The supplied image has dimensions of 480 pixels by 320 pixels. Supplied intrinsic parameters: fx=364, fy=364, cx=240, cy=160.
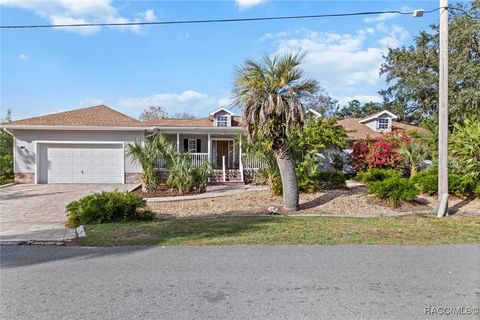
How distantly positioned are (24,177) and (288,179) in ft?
46.2

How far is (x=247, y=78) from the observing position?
33.8 ft

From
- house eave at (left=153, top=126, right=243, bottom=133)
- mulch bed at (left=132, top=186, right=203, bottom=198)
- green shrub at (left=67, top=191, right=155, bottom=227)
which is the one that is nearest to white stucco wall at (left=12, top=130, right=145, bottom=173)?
house eave at (left=153, top=126, right=243, bottom=133)

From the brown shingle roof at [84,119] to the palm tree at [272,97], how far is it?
31.8ft

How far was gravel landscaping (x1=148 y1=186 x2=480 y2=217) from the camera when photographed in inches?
421

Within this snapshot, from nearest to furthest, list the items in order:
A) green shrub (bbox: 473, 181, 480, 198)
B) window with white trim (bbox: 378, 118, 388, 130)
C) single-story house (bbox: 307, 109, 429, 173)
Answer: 1. green shrub (bbox: 473, 181, 480, 198)
2. single-story house (bbox: 307, 109, 429, 173)
3. window with white trim (bbox: 378, 118, 388, 130)

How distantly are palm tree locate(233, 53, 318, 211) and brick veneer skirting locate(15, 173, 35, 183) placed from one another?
42.0ft

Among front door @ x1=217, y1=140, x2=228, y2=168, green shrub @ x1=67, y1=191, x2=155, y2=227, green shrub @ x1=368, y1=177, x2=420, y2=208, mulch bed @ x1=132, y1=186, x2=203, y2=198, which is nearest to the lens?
green shrub @ x1=67, y1=191, x2=155, y2=227

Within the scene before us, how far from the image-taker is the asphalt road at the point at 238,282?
358 cm

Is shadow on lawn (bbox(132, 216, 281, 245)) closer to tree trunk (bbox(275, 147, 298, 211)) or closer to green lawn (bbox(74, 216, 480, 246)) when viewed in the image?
green lawn (bbox(74, 216, 480, 246))

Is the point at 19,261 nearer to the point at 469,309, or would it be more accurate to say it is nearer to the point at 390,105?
the point at 469,309

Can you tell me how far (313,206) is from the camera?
11703mm

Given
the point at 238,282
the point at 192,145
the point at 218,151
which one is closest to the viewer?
the point at 238,282

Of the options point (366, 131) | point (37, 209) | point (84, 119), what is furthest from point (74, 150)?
point (366, 131)

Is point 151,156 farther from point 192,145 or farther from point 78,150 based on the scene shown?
point 192,145
